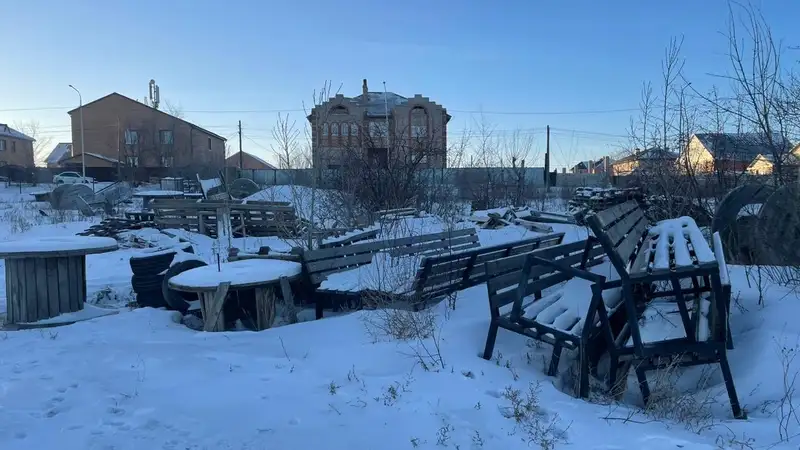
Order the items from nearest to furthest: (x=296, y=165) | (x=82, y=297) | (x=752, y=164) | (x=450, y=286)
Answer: (x=450, y=286) → (x=82, y=297) → (x=752, y=164) → (x=296, y=165)

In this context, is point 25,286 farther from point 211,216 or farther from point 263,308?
point 211,216

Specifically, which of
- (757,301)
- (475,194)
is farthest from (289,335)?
(475,194)

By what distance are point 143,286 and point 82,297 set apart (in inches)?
28.8

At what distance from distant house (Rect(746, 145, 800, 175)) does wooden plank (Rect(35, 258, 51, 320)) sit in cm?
917

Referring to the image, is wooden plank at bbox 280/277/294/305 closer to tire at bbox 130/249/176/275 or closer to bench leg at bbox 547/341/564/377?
tire at bbox 130/249/176/275

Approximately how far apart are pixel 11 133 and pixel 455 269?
69.9 m

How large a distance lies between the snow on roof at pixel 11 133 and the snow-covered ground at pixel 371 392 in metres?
67.0

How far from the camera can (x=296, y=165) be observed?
10.6 m

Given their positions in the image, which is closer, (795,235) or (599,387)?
(599,387)

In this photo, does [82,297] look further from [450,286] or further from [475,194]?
[475,194]

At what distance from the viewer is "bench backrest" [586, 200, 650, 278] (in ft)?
11.6

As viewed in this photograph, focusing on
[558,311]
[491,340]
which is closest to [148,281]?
Result: [491,340]

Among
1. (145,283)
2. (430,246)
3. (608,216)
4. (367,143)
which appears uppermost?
(367,143)

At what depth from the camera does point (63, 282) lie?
667cm
